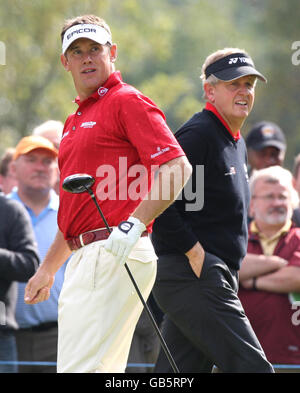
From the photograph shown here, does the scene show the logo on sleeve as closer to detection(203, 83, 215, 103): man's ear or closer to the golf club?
detection(203, 83, 215, 103): man's ear

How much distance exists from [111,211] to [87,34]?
3.31 ft

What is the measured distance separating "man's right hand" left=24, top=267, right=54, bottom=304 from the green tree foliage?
20442 mm

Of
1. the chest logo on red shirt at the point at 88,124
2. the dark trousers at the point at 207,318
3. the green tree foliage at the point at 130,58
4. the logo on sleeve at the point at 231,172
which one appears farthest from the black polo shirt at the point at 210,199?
the green tree foliage at the point at 130,58

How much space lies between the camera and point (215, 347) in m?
5.25

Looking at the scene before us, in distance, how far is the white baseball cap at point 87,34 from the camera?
197 inches

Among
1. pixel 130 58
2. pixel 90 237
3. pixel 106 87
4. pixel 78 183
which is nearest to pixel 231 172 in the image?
pixel 106 87

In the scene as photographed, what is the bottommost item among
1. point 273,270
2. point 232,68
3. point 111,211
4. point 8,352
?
point 8,352

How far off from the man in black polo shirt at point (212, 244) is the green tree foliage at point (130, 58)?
20.1 m

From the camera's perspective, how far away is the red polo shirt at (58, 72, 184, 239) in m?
4.65

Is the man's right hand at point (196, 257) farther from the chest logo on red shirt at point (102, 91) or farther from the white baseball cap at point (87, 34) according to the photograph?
the white baseball cap at point (87, 34)

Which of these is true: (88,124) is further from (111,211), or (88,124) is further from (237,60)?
(237,60)

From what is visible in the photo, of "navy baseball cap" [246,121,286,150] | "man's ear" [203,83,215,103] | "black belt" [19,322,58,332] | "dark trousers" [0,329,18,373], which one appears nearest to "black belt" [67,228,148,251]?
"man's ear" [203,83,215,103]

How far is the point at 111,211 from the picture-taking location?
4.72m
